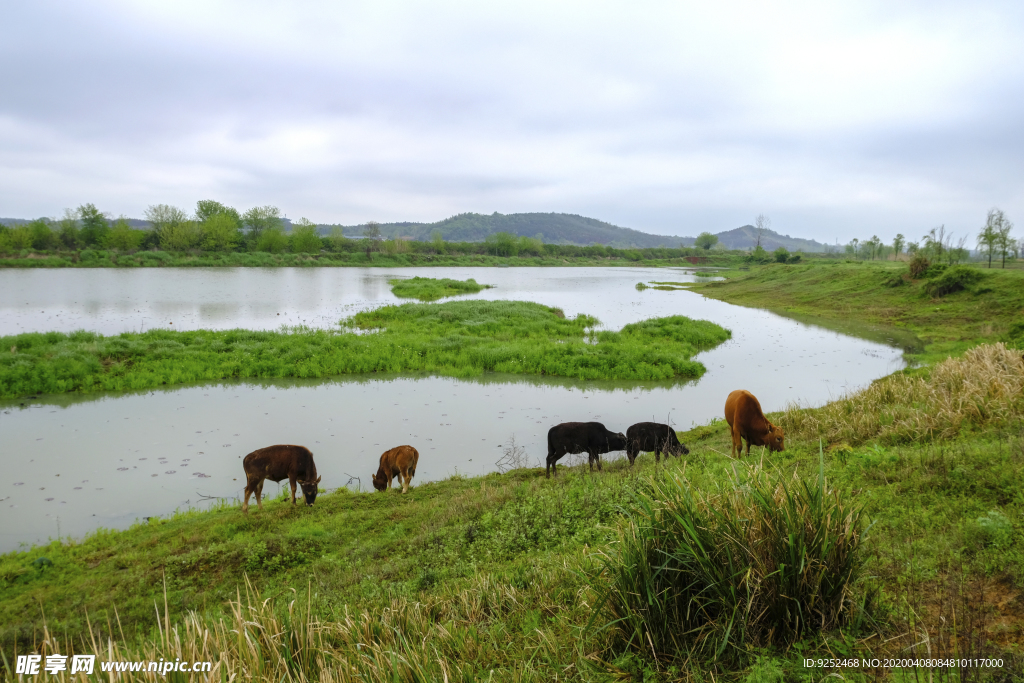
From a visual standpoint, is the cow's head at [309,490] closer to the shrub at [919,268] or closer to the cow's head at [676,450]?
the cow's head at [676,450]

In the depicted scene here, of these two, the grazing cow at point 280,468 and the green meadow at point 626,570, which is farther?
the grazing cow at point 280,468

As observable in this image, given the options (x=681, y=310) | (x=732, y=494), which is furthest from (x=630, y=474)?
(x=681, y=310)

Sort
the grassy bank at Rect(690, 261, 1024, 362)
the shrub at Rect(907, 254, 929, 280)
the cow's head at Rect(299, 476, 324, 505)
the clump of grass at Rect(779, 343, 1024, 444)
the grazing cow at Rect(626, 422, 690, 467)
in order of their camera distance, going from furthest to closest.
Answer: the shrub at Rect(907, 254, 929, 280) → the grassy bank at Rect(690, 261, 1024, 362) → the grazing cow at Rect(626, 422, 690, 467) → the cow's head at Rect(299, 476, 324, 505) → the clump of grass at Rect(779, 343, 1024, 444)

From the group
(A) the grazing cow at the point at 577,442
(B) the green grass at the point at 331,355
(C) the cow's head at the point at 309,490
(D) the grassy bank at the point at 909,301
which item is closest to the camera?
(C) the cow's head at the point at 309,490

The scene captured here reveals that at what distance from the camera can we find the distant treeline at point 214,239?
3494 inches

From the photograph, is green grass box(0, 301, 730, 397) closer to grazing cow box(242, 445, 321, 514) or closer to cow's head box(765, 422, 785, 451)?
grazing cow box(242, 445, 321, 514)

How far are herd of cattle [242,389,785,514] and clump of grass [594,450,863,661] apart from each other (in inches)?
219

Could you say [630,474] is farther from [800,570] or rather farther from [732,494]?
[800,570]

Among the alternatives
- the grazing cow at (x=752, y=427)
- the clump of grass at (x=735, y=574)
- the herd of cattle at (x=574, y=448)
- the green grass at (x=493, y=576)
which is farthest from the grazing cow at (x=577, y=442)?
the clump of grass at (x=735, y=574)

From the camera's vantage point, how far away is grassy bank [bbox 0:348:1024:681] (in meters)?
2.93

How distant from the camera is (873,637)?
2850 mm

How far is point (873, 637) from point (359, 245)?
5029 inches

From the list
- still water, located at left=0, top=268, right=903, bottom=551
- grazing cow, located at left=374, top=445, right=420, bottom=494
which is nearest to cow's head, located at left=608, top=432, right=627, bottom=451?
still water, located at left=0, top=268, right=903, bottom=551

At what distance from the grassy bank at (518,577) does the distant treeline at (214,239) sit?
101794mm
